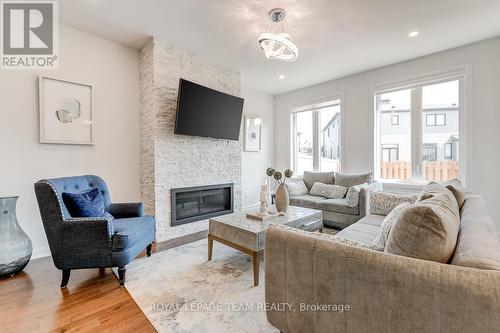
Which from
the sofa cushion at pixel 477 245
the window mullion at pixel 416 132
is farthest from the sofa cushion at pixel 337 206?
the sofa cushion at pixel 477 245

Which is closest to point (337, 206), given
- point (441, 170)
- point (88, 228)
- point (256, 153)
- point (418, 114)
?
point (441, 170)

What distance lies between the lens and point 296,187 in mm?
4363

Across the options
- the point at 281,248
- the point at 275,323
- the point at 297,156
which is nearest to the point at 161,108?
the point at 281,248

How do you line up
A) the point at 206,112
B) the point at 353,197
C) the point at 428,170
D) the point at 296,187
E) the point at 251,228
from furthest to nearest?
1. the point at 296,187
2. the point at 428,170
3. the point at 206,112
4. the point at 353,197
5. the point at 251,228

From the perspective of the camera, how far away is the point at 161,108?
3162mm

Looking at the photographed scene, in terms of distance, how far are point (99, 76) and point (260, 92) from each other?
3470 millimetres

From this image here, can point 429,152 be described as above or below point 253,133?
below

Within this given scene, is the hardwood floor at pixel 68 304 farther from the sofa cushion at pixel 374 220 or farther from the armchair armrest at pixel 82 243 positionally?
the sofa cushion at pixel 374 220

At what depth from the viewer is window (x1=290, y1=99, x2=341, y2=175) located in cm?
504

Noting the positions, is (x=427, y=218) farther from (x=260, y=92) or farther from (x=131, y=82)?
(x=260, y=92)

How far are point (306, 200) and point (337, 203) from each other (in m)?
0.54

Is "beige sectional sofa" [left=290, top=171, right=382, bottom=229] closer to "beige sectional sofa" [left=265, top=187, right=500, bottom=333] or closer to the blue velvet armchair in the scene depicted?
"beige sectional sofa" [left=265, top=187, right=500, bottom=333]

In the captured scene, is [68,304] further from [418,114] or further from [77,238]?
[418,114]

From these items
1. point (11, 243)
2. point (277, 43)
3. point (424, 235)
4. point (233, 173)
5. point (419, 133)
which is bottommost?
point (11, 243)
